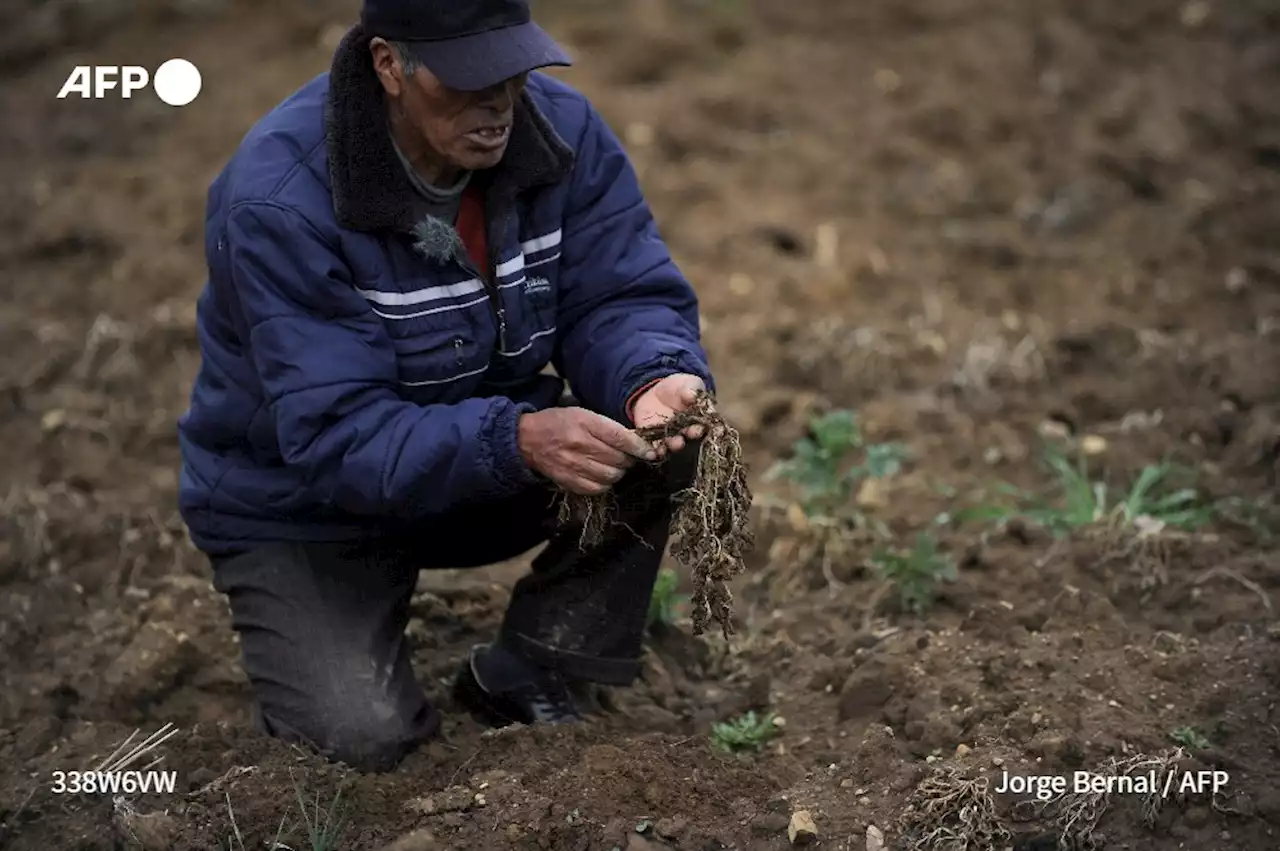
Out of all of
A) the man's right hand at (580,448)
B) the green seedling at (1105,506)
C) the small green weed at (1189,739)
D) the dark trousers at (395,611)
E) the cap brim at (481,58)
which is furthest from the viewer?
the green seedling at (1105,506)

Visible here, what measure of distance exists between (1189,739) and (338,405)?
6.22ft

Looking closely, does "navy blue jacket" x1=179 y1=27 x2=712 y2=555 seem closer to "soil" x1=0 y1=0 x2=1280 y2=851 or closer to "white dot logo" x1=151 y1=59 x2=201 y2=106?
"soil" x1=0 y1=0 x2=1280 y2=851

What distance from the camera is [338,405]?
3490 millimetres

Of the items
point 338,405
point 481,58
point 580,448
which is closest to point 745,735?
point 580,448

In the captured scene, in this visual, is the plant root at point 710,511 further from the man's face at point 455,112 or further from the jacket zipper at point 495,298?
the man's face at point 455,112

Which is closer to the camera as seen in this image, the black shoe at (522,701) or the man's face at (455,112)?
the man's face at (455,112)

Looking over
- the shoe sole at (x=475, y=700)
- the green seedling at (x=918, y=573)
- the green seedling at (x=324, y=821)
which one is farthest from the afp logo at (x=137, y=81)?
the green seedling at (x=324, y=821)

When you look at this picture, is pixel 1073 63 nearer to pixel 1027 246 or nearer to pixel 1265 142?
pixel 1265 142

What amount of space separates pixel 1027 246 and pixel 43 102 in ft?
14.6

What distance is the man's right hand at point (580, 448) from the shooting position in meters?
3.37

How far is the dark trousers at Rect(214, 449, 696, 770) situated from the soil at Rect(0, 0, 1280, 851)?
12 centimetres

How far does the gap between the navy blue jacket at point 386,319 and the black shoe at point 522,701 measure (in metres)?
0.45

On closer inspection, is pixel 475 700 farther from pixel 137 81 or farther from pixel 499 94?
pixel 137 81

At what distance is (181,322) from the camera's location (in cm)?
618
